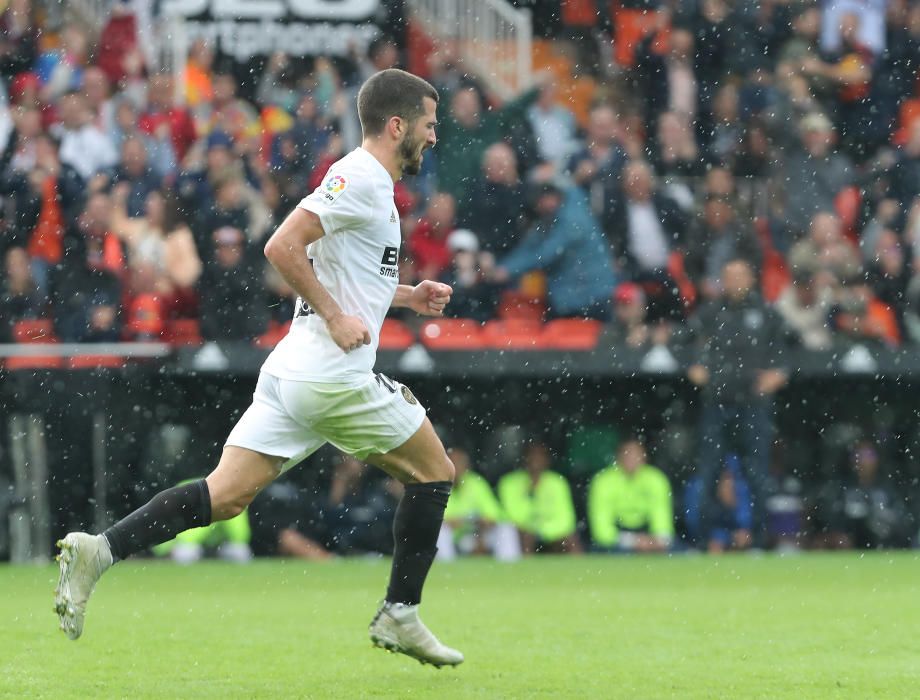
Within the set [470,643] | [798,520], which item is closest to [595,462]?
[798,520]

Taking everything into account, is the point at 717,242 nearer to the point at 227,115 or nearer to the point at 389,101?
the point at 227,115

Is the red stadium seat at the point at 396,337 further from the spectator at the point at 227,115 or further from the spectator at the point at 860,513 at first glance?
the spectator at the point at 860,513

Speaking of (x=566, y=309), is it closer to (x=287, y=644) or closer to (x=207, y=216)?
(x=207, y=216)

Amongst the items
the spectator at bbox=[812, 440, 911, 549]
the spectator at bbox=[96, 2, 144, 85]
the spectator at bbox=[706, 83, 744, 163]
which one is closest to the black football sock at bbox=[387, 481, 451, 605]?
the spectator at bbox=[812, 440, 911, 549]

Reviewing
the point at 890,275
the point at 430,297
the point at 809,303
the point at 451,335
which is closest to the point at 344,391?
the point at 430,297

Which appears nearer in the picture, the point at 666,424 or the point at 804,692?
the point at 804,692

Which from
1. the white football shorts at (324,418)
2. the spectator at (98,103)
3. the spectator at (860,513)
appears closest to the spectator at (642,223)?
the spectator at (860,513)

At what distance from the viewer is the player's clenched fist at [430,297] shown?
659cm

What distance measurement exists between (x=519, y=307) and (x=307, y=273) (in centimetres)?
771

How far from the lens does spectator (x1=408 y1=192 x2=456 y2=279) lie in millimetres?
13547

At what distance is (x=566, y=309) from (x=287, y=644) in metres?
6.75

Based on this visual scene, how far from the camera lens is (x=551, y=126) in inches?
620

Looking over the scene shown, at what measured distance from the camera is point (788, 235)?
586 inches

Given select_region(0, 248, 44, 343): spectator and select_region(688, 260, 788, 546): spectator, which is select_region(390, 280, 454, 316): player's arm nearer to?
select_region(688, 260, 788, 546): spectator
